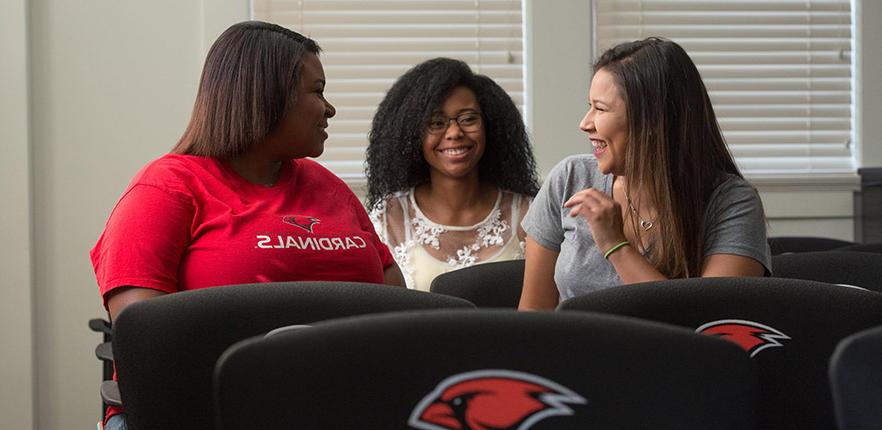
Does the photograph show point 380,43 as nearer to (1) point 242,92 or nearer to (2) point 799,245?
(2) point 799,245

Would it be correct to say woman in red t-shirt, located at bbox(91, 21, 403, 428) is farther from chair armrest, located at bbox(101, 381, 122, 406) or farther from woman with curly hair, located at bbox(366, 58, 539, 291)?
woman with curly hair, located at bbox(366, 58, 539, 291)

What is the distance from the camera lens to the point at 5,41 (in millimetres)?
4094

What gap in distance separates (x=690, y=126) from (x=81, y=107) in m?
2.74

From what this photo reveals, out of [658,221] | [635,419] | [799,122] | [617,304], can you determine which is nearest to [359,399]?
[635,419]

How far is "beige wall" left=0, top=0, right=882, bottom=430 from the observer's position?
4145 millimetres

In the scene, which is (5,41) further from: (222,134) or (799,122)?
(799,122)

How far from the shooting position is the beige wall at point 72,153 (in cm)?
414

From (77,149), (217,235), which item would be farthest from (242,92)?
(77,149)

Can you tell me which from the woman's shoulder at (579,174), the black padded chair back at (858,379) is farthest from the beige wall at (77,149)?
the black padded chair back at (858,379)

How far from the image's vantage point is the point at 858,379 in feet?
3.22

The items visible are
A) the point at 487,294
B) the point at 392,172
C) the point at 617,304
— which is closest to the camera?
the point at 617,304

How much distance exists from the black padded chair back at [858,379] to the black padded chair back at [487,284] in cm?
167

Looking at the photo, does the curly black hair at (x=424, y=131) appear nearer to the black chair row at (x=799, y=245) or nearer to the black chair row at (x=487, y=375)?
the black chair row at (x=799, y=245)

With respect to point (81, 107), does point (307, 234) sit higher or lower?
lower
